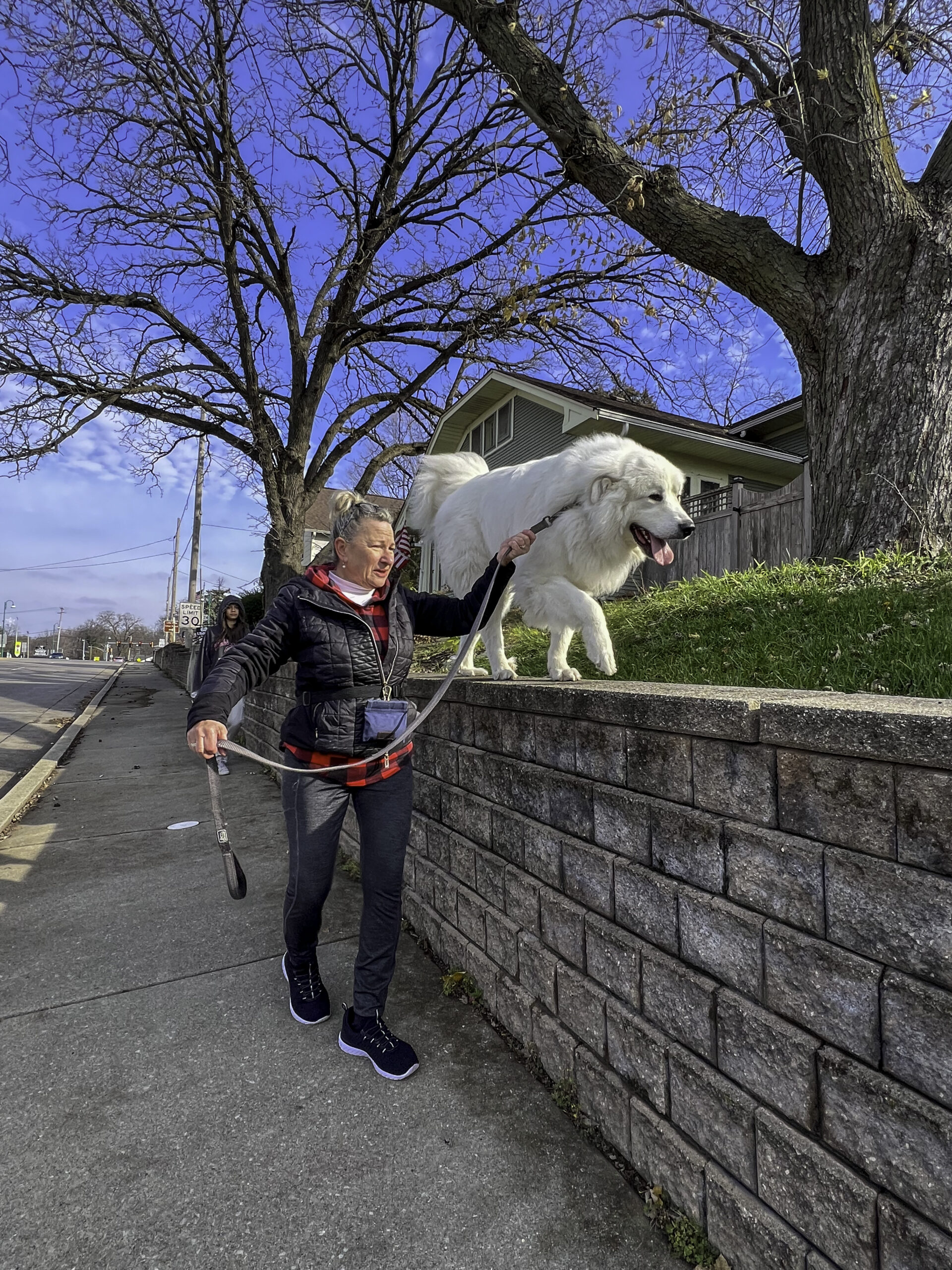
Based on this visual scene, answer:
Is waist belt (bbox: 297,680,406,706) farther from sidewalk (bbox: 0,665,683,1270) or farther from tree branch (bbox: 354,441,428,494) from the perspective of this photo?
tree branch (bbox: 354,441,428,494)

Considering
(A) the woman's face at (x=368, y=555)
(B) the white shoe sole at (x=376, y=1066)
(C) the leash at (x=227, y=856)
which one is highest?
(A) the woman's face at (x=368, y=555)

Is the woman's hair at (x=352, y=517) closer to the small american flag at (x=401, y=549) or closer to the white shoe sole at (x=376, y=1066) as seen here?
the small american flag at (x=401, y=549)

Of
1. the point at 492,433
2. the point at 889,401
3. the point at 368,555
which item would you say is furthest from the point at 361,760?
the point at 492,433

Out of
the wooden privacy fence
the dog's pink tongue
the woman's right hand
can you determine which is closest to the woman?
the woman's right hand

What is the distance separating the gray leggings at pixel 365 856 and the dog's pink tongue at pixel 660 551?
1.65 m

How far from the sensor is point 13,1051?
292 centimetres

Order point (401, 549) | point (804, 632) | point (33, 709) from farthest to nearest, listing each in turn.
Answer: point (33, 709) → point (401, 549) → point (804, 632)

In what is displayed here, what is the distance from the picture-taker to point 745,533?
10.7 m

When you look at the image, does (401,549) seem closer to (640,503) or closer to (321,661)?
(321,661)

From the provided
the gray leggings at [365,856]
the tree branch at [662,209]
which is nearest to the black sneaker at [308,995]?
the gray leggings at [365,856]

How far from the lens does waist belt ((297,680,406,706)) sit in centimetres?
282

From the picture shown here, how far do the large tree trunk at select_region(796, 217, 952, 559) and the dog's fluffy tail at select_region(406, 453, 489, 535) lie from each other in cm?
273

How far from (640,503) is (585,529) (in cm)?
29

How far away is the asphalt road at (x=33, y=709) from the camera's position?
9.76m
